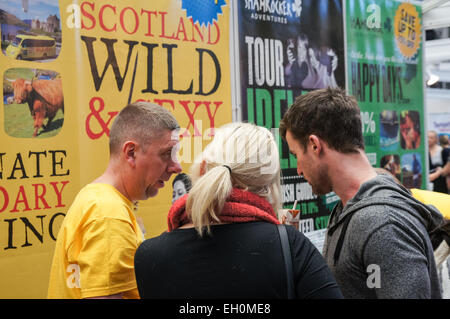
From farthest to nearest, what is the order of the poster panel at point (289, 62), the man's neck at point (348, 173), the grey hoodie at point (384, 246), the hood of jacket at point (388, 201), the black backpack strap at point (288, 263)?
1. the poster panel at point (289, 62)
2. the man's neck at point (348, 173)
3. the hood of jacket at point (388, 201)
4. the grey hoodie at point (384, 246)
5. the black backpack strap at point (288, 263)

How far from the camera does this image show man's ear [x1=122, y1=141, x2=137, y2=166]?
6.77 feet

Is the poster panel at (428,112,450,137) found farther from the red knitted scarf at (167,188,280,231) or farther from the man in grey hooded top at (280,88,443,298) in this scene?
the red knitted scarf at (167,188,280,231)

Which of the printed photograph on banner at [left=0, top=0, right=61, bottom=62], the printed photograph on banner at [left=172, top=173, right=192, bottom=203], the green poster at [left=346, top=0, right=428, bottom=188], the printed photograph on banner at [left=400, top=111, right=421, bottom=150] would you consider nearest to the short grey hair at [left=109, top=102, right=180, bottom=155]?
the printed photograph on banner at [left=0, top=0, right=61, bottom=62]

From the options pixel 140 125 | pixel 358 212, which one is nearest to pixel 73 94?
pixel 140 125

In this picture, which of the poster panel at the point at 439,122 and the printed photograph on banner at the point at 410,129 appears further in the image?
the poster panel at the point at 439,122

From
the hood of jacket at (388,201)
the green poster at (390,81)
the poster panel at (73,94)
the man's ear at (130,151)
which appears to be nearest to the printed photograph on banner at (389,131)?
the green poster at (390,81)

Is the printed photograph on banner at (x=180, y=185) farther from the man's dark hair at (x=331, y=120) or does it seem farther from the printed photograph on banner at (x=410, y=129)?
the printed photograph on banner at (x=410, y=129)

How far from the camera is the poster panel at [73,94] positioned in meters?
2.49

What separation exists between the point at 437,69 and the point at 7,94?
36.1ft

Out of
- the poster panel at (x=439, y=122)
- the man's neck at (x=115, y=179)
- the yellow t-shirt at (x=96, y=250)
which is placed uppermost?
the poster panel at (x=439, y=122)

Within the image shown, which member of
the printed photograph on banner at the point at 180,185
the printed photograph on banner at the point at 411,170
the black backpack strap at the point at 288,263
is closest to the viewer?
the black backpack strap at the point at 288,263

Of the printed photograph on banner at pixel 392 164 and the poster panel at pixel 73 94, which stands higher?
the poster panel at pixel 73 94

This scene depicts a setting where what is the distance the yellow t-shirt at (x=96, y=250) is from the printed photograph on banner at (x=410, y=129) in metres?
3.58

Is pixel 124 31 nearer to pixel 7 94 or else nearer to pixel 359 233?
pixel 7 94
